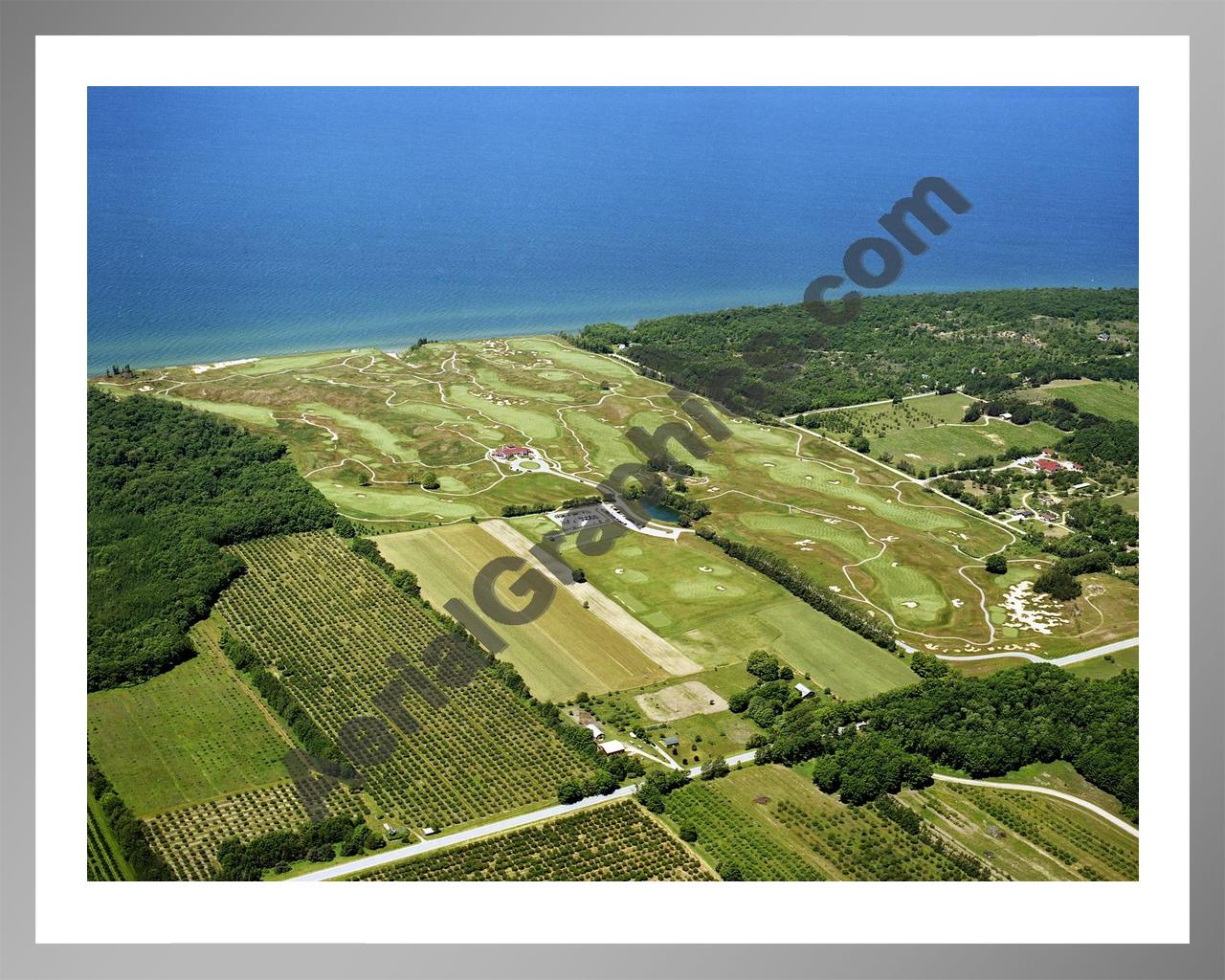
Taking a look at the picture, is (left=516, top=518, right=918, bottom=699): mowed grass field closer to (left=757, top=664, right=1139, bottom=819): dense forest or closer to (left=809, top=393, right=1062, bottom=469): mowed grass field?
(left=757, top=664, right=1139, bottom=819): dense forest

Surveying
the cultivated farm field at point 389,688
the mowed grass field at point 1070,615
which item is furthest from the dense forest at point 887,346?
the cultivated farm field at point 389,688

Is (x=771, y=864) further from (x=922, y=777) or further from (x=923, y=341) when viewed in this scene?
(x=923, y=341)

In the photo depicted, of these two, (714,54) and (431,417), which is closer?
(714,54)

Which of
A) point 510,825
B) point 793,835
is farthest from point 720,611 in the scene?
point 510,825

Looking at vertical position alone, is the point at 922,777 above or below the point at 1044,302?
below

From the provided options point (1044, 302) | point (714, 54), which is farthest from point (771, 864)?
point (1044, 302)

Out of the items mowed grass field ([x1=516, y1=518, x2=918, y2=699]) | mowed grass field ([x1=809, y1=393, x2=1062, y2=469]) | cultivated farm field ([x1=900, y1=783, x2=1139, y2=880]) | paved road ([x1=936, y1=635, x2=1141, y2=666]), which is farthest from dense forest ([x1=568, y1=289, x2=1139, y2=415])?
cultivated farm field ([x1=900, y1=783, x2=1139, y2=880])
